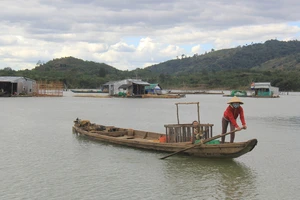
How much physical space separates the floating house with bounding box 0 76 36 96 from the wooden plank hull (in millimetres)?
46919

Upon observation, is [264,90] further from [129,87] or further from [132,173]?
[132,173]

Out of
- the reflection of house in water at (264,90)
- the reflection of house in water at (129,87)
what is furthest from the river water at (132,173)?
the reflection of house in water at (264,90)

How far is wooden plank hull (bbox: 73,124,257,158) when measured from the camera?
12.6 metres

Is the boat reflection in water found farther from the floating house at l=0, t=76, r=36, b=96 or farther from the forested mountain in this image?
the forested mountain

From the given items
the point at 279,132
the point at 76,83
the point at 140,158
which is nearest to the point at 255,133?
the point at 279,132

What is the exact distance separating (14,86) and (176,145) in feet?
178

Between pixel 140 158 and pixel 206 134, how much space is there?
2611 mm

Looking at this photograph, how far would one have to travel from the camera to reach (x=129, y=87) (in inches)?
2749

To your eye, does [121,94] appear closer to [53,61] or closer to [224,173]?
[224,173]

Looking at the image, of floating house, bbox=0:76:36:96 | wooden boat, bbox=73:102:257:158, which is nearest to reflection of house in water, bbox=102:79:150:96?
floating house, bbox=0:76:36:96

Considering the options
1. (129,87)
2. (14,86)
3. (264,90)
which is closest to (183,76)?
(264,90)

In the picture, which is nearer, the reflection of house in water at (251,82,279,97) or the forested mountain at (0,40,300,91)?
the reflection of house in water at (251,82,279,97)

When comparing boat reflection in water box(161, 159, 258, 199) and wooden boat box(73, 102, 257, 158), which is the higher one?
wooden boat box(73, 102, 257, 158)

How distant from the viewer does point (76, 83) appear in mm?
122125
